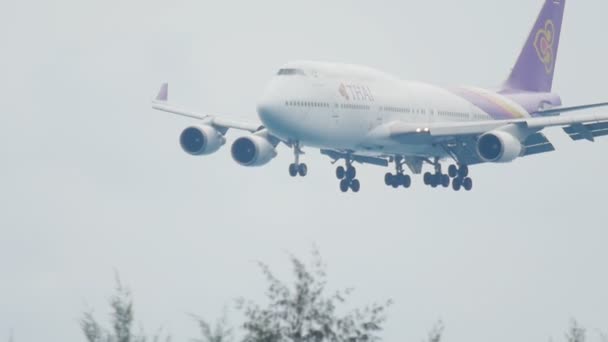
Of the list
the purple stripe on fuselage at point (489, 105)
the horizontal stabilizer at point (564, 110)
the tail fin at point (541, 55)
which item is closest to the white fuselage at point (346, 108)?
the purple stripe on fuselage at point (489, 105)

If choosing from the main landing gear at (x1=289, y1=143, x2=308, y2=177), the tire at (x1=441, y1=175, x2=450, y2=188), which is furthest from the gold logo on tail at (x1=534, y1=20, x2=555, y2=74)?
the main landing gear at (x1=289, y1=143, x2=308, y2=177)

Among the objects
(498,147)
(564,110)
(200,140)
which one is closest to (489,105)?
(564,110)

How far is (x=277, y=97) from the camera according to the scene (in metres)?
71.6

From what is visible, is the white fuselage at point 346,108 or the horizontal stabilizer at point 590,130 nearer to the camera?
the white fuselage at point 346,108

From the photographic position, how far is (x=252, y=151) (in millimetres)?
77688

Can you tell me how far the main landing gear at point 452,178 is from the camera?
265 feet

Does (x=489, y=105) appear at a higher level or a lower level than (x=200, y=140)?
higher

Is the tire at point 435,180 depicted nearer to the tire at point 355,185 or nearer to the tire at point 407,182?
the tire at point 407,182

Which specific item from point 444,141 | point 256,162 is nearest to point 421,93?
point 444,141

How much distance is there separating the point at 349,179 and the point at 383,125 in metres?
3.87

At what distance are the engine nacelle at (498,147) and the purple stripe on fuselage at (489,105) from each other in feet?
28.3

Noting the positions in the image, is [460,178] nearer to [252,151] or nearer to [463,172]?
[463,172]

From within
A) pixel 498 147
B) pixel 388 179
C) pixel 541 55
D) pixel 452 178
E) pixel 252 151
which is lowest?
pixel 252 151

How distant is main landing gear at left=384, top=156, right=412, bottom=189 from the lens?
82188mm
